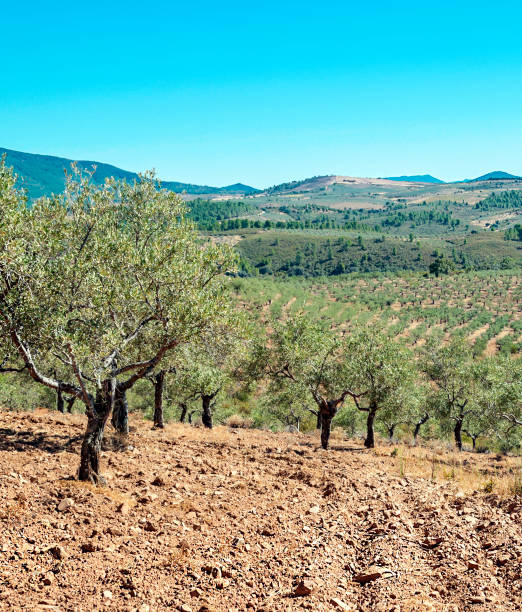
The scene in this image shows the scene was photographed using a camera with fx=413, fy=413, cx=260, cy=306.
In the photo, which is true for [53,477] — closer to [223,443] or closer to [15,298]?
[15,298]

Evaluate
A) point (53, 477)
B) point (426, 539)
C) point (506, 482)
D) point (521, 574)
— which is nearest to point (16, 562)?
point (53, 477)

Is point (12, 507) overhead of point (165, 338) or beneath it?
beneath

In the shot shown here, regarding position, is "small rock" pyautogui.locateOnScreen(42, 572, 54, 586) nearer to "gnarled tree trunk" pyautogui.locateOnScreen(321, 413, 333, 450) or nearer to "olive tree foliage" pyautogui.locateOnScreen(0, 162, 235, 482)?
"olive tree foliage" pyautogui.locateOnScreen(0, 162, 235, 482)

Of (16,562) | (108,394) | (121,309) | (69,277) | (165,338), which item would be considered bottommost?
(16,562)

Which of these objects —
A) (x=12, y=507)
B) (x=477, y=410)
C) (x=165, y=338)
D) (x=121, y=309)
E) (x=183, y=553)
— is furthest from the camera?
(x=477, y=410)

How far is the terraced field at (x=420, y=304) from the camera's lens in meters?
64.7

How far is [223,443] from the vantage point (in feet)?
59.0

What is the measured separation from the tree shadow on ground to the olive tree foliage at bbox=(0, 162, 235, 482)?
2.73 meters

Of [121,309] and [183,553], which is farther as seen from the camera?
[121,309]

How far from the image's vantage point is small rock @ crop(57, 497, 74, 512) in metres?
9.10

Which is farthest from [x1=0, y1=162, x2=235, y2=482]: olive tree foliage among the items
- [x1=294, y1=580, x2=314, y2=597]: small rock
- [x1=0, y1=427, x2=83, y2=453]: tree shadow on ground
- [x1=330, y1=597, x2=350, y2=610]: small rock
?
[x1=330, y1=597, x2=350, y2=610]: small rock

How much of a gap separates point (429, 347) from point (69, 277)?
105 feet

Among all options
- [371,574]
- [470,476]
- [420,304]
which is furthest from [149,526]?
[420,304]

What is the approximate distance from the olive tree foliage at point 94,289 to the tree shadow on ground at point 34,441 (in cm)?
273
